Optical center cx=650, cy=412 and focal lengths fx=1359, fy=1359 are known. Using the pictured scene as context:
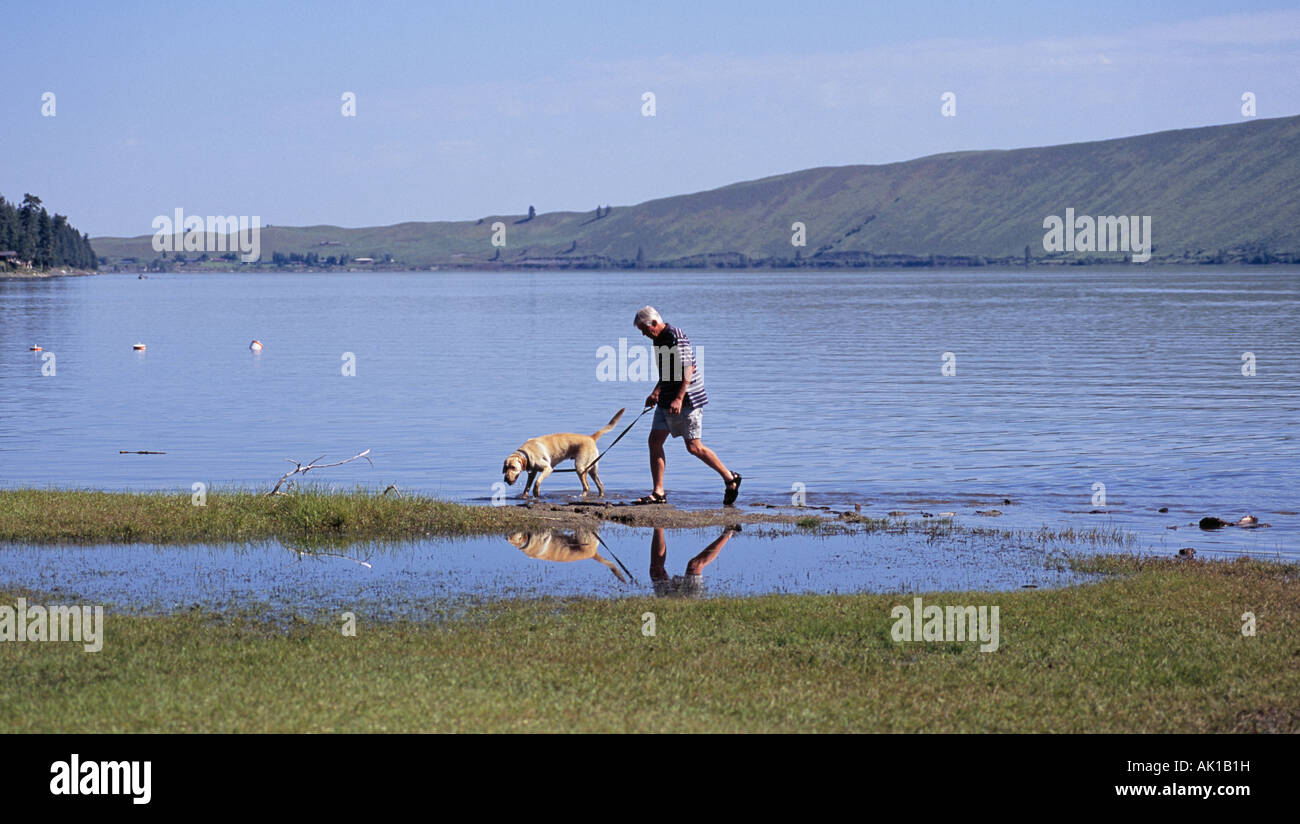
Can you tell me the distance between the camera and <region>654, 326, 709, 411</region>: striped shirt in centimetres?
2008

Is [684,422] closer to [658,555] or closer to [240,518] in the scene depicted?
[658,555]

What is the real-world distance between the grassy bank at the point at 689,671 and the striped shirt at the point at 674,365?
250 inches

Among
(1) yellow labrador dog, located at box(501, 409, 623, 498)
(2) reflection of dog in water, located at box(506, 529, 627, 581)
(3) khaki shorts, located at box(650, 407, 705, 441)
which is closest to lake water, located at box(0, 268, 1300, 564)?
(1) yellow labrador dog, located at box(501, 409, 623, 498)

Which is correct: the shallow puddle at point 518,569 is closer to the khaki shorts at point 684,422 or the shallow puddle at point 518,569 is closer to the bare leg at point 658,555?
the bare leg at point 658,555

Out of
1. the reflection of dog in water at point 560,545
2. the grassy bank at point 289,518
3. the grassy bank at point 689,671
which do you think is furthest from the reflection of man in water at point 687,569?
the grassy bank at point 689,671

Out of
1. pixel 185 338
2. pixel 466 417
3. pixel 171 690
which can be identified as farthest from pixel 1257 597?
pixel 185 338

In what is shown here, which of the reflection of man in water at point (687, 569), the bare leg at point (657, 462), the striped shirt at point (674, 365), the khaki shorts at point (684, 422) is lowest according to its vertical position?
the reflection of man in water at point (687, 569)

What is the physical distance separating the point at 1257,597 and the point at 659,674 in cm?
Result: 724

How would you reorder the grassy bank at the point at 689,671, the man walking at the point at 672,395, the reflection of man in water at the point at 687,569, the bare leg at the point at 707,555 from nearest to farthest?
the grassy bank at the point at 689,671 < the reflection of man in water at the point at 687,569 < the bare leg at the point at 707,555 < the man walking at the point at 672,395

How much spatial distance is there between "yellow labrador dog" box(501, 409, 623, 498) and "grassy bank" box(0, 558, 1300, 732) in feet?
22.9

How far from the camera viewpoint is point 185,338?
83938 millimetres

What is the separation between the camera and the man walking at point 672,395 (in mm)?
20062
